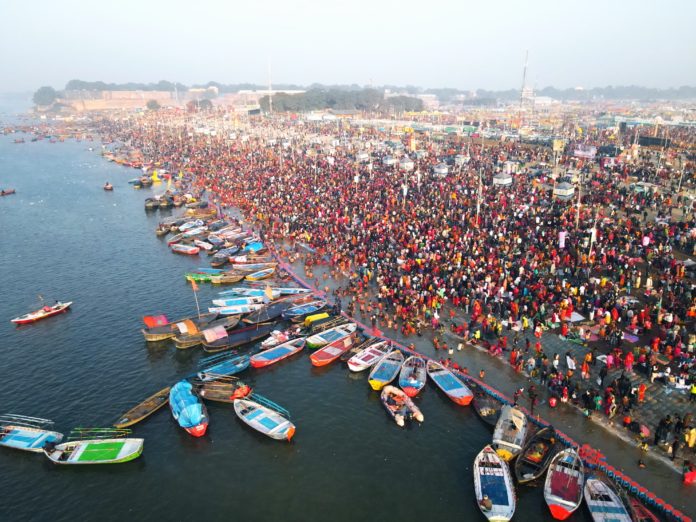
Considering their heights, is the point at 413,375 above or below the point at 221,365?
above

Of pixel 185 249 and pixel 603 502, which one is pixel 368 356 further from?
pixel 185 249

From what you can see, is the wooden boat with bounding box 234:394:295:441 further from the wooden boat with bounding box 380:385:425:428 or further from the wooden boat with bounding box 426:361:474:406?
the wooden boat with bounding box 426:361:474:406

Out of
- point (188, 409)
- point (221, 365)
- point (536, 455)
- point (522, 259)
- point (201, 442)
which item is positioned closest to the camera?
point (536, 455)

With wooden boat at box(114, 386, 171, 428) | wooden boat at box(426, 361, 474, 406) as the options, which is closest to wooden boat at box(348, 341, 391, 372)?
wooden boat at box(426, 361, 474, 406)

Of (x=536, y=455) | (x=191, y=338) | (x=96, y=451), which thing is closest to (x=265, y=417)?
(x=96, y=451)

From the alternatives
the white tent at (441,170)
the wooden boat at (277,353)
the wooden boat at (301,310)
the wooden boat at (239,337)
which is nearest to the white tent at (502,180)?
the white tent at (441,170)

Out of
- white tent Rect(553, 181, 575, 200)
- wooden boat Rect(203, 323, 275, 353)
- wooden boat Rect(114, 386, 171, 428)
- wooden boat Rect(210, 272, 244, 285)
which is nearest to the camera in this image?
wooden boat Rect(114, 386, 171, 428)

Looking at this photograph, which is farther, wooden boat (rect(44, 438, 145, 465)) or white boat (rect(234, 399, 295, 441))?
white boat (rect(234, 399, 295, 441))
